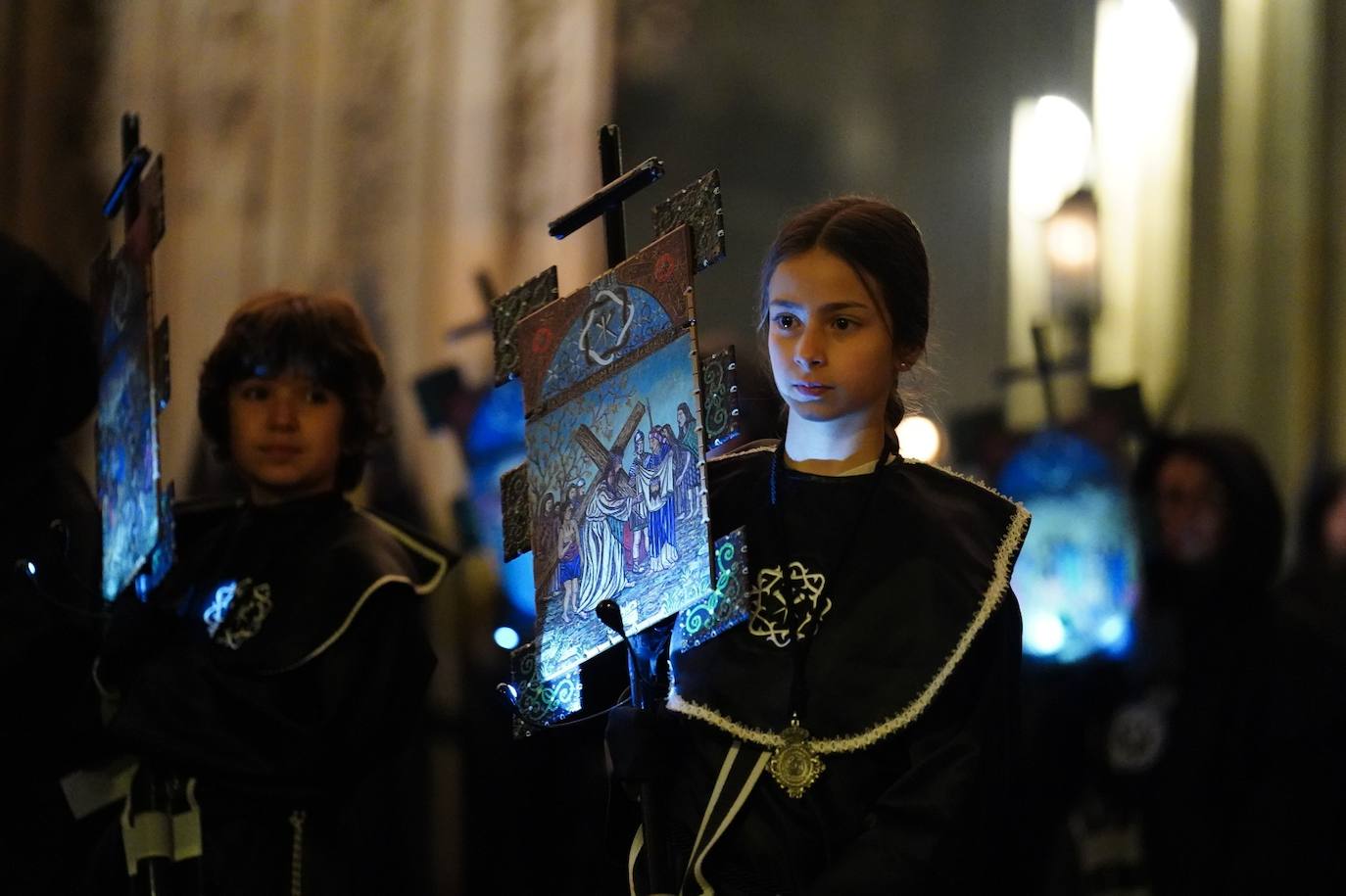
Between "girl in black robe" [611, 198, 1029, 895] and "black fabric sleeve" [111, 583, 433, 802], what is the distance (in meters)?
0.71

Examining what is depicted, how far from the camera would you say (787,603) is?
2.11 m

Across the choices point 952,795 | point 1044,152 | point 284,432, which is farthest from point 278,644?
point 1044,152

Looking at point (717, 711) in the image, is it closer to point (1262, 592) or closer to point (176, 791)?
point (176, 791)

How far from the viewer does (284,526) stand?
9.32 feet

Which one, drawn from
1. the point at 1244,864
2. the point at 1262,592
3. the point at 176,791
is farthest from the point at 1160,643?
the point at 176,791

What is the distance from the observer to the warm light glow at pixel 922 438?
4.52 m

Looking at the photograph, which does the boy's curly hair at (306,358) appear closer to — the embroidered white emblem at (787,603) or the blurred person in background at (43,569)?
the blurred person in background at (43,569)

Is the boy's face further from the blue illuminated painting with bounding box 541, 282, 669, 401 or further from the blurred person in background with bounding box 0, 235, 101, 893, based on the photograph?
the blue illuminated painting with bounding box 541, 282, 669, 401

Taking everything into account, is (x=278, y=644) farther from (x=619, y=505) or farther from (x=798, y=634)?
(x=798, y=634)

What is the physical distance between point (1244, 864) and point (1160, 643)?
590mm

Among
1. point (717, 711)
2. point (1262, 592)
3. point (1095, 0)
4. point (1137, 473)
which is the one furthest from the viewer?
point (1095, 0)

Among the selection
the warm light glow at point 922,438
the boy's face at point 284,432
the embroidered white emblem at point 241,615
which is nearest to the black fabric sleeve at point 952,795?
the embroidered white emblem at point 241,615

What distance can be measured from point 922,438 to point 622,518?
254cm

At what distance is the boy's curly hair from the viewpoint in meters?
2.84
